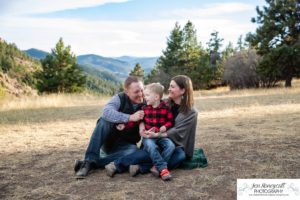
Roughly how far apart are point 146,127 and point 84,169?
92 centimetres

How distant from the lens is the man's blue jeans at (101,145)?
4285 millimetres

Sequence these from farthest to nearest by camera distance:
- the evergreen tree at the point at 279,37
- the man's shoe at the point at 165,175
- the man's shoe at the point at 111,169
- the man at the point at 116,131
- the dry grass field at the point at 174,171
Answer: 1. the evergreen tree at the point at 279,37
2. the man at the point at 116,131
3. the man's shoe at the point at 111,169
4. the man's shoe at the point at 165,175
5. the dry grass field at the point at 174,171

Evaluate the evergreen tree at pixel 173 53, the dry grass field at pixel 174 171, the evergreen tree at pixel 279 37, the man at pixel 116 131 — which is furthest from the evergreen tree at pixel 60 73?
the man at pixel 116 131

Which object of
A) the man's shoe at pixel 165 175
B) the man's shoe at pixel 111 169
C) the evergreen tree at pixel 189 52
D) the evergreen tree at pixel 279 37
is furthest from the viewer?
the evergreen tree at pixel 189 52

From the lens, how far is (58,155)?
17.8ft

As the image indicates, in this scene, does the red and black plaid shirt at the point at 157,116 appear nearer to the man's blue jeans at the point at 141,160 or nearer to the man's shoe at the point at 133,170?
the man's blue jeans at the point at 141,160

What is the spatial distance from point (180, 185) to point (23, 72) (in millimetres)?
122710

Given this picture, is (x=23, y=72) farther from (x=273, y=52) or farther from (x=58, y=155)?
(x=58, y=155)

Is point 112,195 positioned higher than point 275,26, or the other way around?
point 275,26

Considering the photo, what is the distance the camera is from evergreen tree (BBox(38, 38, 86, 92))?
34.3 m

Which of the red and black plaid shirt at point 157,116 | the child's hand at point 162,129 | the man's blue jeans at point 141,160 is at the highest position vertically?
the red and black plaid shirt at point 157,116

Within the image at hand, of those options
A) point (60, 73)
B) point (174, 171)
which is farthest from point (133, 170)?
point (60, 73)

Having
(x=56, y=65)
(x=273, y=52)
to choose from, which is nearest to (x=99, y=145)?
(x=273, y=52)

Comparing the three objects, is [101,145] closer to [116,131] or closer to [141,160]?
[116,131]
